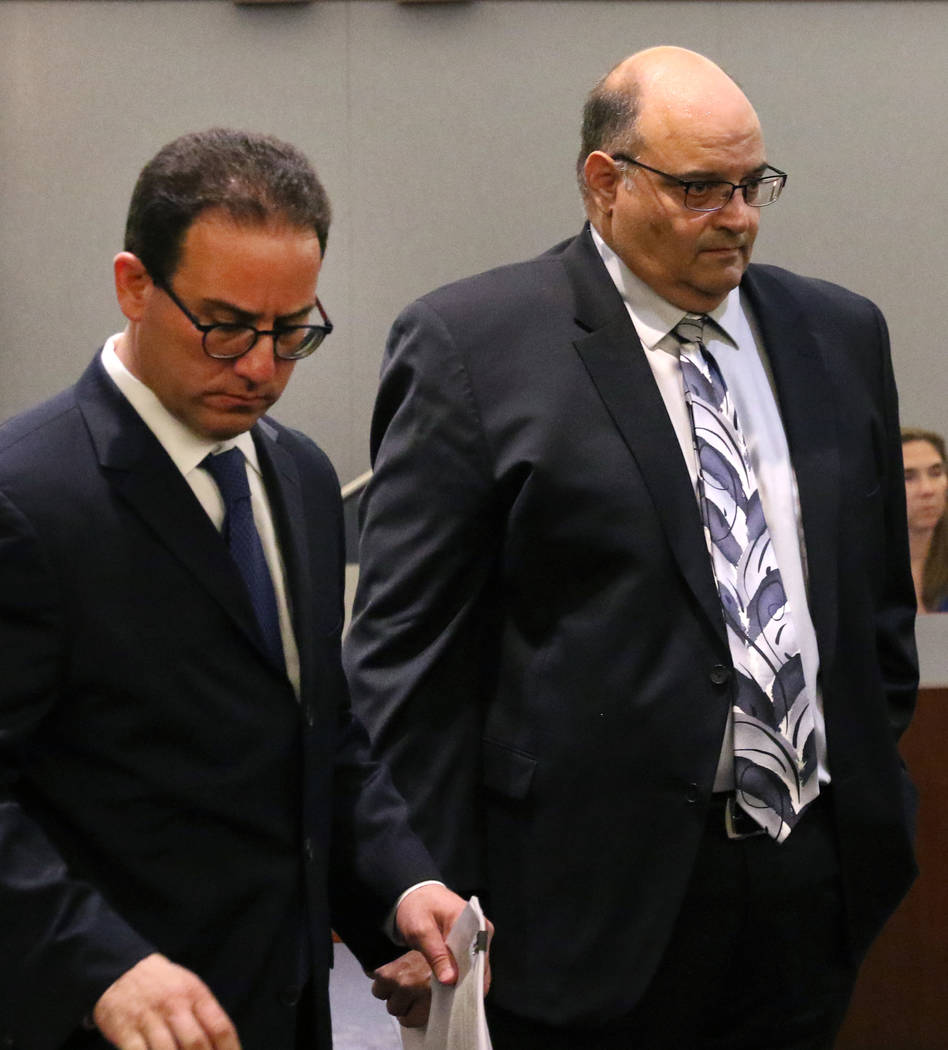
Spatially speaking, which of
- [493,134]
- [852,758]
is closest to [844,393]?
[852,758]

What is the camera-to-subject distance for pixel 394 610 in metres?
2.00

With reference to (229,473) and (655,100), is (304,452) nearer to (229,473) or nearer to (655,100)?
(229,473)

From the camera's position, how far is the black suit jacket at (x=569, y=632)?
75.4 inches

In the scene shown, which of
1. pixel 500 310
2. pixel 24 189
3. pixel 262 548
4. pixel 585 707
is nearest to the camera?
pixel 262 548

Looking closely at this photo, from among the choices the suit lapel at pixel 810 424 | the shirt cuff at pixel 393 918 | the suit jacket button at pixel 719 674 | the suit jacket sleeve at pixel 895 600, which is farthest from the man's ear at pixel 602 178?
the shirt cuff at pixel 393 918

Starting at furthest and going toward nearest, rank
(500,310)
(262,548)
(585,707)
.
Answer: (500,310) < (585,707) < (262,548)

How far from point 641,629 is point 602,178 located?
564 mm

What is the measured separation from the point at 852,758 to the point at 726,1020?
0.34 meters

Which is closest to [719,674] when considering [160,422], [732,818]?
[732,818]

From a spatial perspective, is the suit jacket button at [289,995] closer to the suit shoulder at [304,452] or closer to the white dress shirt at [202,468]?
the white dress shirt at [202,468]

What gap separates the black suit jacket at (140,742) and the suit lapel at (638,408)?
532mm

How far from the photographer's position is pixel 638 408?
1.98 metres

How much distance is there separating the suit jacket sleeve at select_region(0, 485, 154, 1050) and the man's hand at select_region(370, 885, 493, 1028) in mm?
323

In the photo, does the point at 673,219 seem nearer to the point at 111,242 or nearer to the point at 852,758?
the point at 852,758
